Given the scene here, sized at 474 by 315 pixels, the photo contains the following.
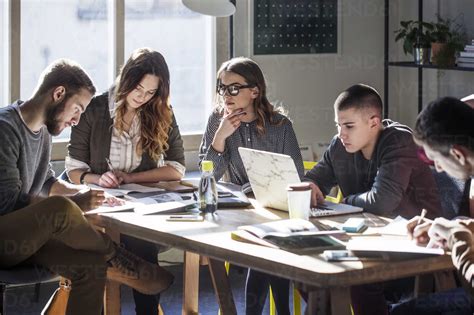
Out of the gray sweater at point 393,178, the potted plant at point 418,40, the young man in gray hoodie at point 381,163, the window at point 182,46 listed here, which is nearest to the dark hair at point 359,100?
the young man in gray hoodie at point 381,163

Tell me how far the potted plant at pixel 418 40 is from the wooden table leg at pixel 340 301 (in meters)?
2.83

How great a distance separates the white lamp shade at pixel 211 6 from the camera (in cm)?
382

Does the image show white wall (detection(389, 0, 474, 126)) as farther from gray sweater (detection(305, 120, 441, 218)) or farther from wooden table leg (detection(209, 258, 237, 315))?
wooden table leg (detection(209, 258, 237, 315))

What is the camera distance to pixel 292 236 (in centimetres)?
289

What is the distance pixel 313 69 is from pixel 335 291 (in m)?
3.05

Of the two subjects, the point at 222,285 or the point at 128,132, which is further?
the point at 128,132

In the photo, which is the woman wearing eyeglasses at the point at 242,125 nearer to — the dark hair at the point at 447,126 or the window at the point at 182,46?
the window at the point at 182,46

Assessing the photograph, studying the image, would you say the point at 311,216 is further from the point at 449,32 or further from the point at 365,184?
the point at 449,32

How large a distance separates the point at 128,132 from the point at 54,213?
973mm

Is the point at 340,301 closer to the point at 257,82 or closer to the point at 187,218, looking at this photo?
the point at 187,218

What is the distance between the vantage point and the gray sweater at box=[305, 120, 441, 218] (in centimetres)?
336

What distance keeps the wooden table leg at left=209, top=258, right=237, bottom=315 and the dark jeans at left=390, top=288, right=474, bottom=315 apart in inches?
34.9

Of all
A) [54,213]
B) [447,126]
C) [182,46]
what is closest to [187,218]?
[54,213]

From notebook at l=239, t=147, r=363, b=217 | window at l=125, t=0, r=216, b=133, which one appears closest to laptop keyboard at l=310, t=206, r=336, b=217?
notebook at l=239, t=147, r=363, b=217
